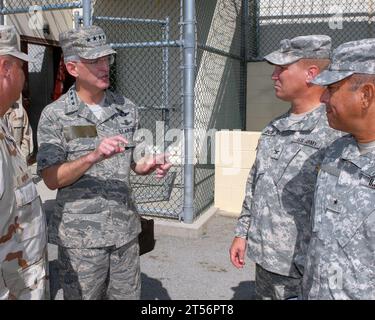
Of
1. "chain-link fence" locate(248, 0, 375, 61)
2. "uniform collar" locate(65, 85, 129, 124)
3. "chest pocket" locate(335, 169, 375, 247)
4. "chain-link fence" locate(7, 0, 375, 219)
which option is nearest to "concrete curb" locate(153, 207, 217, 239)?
"chain-link fence" locate(7, 0, 375, 219)

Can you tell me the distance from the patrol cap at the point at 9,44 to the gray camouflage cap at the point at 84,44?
515 millimetres

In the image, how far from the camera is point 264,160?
2426 mm

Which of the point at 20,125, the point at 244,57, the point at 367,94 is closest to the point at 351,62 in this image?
the point at 367,94

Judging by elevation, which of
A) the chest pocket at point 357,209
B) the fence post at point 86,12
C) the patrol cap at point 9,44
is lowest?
the chest pocket at point 357,209

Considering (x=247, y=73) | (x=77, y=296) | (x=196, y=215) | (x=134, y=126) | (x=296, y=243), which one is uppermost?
(x=247, y=73)

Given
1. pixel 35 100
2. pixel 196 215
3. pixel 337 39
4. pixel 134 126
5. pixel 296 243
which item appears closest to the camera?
pixel 296 243

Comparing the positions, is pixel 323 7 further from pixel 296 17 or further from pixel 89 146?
pixel 89 146

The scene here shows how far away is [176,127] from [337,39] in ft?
10.8

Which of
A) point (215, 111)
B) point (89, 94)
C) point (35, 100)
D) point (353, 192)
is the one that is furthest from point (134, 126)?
point (35, 100)

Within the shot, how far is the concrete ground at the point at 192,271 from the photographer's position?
3689mm

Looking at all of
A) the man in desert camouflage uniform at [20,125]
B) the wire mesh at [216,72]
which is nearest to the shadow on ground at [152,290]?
the man in desert camouflage uniform at [20,125]

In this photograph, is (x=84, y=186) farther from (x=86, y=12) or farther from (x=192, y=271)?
(x=86, y=12)

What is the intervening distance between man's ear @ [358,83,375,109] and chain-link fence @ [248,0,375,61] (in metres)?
6.58

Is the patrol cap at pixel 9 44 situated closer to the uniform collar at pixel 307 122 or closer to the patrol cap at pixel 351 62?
the patrol cap at pixel 351 62
